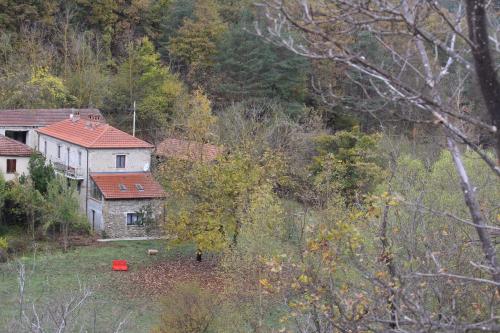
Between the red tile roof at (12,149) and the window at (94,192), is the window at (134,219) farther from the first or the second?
the red tile roof at (12,149)

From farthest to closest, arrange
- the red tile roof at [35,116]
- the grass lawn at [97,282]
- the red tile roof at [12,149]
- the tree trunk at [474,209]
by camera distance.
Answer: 1. the red tile roof at [35,116]
2. the red tile roof at [12,149]
3. the grass lawn at [97,282]
4. the tree trunk at [474,209]

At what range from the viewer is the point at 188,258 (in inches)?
1035

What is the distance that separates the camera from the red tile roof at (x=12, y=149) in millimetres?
30233

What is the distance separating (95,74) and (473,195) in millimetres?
37517

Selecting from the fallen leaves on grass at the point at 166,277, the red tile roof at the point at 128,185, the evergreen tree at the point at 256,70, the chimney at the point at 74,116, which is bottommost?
the fallen leaves on grass at the point at 166,277

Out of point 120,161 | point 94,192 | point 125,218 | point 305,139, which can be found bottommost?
point 125,218

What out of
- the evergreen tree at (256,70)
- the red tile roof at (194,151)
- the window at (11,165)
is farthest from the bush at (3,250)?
the evergreen tree at (256,70)

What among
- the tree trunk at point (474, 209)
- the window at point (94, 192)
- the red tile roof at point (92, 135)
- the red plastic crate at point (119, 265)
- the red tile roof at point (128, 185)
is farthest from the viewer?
the red tile roof at point (92, 135)

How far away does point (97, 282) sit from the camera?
22.4 meters

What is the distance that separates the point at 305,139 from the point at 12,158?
43.4ft

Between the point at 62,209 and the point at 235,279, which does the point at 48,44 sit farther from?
the point at 235,279

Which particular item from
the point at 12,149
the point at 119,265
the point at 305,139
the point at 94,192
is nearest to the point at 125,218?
the point at 94,192

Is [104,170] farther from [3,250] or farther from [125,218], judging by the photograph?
[3,250]

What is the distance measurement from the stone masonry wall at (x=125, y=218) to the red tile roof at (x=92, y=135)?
262 centimetres
